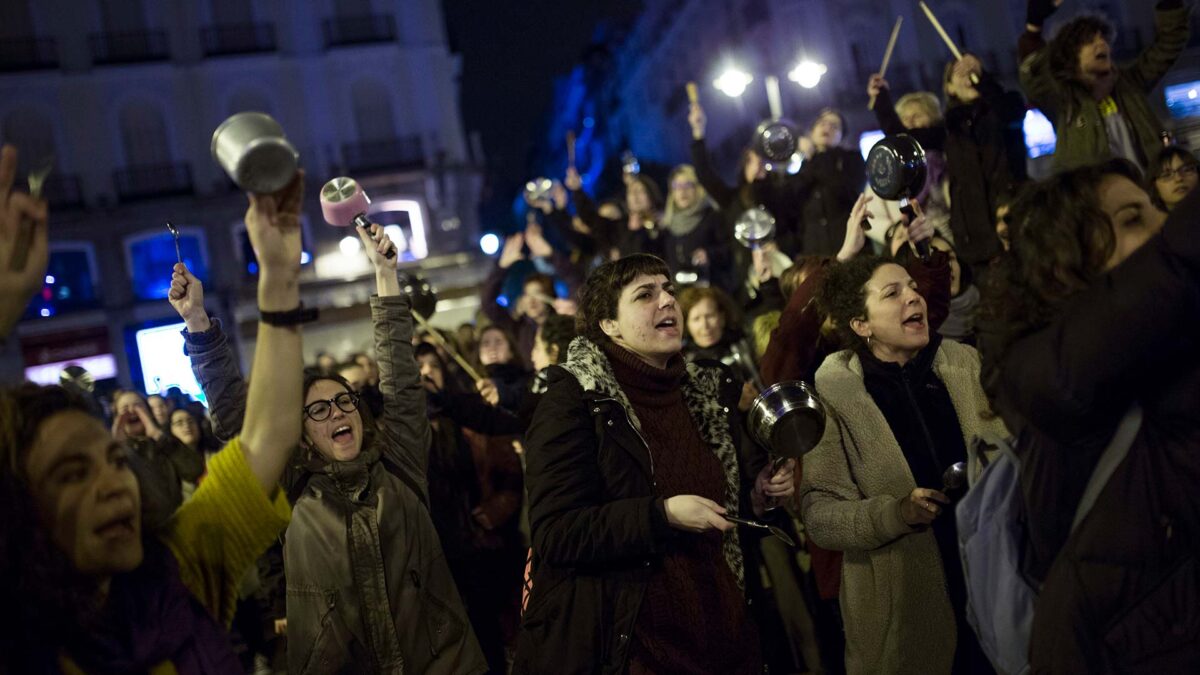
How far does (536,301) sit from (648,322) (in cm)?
434

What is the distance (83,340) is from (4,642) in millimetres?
31885

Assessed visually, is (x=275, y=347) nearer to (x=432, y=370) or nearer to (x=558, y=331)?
(x=558, y=331)

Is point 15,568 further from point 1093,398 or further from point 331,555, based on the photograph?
point 1093,398

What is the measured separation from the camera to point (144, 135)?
32.6 meters

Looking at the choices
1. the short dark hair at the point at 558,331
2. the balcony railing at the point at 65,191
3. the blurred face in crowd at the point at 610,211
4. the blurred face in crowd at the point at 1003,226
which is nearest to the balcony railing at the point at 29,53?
the balcony railing at the point at 65,191

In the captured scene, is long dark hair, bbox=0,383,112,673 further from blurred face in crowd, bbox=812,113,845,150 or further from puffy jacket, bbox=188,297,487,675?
blurred face in crowd, bbox=812,113,845,150

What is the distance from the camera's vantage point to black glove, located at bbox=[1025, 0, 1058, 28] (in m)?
6.25

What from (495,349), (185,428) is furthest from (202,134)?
(495,349)

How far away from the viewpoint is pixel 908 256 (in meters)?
5.01

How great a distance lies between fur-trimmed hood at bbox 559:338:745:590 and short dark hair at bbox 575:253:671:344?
0.22 feet

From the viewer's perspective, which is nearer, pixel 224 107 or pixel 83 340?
pixel 83 340

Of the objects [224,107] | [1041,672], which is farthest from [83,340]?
[1041,672]

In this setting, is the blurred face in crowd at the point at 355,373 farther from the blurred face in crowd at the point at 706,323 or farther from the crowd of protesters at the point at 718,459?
the blurred face in crowd at the point at 706,323

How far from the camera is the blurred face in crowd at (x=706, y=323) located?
6.08 m
